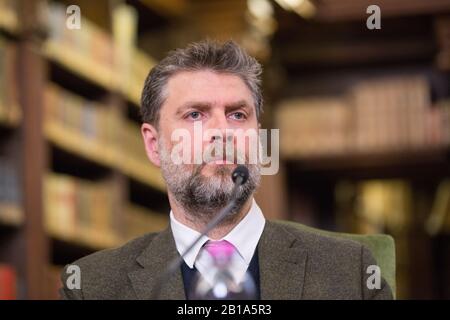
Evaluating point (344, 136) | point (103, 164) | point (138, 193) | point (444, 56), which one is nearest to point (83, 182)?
point (103, 164)

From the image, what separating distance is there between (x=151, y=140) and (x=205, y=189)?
10.5 inches

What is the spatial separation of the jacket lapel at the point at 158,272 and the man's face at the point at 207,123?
0.11 metres

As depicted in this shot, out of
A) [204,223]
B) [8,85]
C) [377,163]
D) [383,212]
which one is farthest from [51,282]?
[383,212]

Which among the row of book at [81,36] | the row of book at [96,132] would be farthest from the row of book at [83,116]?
the row of book at [81,36]

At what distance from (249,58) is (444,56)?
430 cm

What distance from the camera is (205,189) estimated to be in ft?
7.13

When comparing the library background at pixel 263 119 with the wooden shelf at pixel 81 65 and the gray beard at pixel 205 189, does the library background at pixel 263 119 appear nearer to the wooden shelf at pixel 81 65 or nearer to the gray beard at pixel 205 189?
the wooden shelf at pixel 81 65

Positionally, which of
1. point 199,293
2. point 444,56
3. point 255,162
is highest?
point 444,56

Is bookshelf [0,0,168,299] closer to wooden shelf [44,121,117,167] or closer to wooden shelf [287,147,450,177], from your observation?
wooden shelf [44,121,117,167]

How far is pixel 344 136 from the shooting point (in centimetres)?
712

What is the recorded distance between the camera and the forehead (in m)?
2.18

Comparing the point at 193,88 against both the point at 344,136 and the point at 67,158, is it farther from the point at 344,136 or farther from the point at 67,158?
the point at 344,136

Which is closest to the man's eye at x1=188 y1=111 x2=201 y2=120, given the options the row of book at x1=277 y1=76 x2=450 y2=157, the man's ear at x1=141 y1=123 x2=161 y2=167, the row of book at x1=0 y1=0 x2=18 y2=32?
the man's ear at x1=141 y1=123 x2=161 y2=167

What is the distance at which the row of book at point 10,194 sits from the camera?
5117 mm
